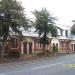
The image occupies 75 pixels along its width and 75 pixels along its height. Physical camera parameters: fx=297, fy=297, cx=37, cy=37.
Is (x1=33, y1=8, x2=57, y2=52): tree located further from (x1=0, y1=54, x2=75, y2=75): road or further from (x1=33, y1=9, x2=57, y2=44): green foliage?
(x1=0, y1=54, x2=75, y2=75): road

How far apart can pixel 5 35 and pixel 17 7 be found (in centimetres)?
369

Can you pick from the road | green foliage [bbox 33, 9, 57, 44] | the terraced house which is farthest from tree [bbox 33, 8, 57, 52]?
the road

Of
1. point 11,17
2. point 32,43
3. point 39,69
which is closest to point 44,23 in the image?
point 32,43

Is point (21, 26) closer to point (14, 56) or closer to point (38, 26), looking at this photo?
point (14, 56)

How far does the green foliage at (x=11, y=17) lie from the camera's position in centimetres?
3400

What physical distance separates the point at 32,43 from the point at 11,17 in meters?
17.4

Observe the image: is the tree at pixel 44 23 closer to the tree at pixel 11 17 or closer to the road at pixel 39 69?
the tree at pixel 11 17

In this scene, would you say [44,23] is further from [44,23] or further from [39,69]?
[39,69]

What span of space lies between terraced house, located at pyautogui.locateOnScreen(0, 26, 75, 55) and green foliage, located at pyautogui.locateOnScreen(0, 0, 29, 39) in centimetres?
251

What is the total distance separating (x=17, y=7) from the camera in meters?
34.5

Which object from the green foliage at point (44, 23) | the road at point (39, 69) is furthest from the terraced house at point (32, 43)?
the road at point (39, 69)

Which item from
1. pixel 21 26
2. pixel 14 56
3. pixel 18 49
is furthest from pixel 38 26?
pixel 21 26

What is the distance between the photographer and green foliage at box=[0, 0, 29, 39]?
112 feet

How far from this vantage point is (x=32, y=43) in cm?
5181
